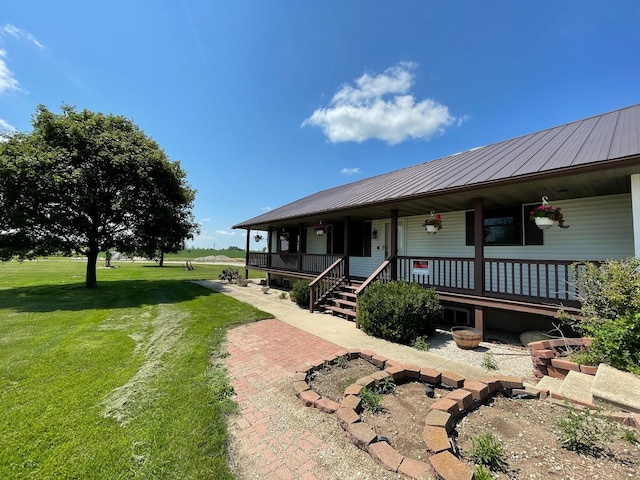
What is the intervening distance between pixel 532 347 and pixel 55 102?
796 inches

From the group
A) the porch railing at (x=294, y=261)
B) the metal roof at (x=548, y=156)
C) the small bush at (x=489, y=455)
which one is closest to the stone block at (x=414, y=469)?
the small bush at (x=489, y=455)

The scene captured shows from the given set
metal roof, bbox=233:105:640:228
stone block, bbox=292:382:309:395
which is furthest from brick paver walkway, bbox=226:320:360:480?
metal roof, bbox=233:105:640:228

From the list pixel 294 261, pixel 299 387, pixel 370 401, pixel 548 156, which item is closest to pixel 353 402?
pixel 370 401

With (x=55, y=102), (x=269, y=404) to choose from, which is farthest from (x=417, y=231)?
(x=55, y=102)

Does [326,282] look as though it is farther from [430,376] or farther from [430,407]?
[430,407]

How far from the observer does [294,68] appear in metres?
12.7

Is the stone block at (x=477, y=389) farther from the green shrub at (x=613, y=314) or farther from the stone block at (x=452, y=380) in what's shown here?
the green shrub at (x=613, y=314)

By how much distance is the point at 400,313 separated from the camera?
19.2 feet

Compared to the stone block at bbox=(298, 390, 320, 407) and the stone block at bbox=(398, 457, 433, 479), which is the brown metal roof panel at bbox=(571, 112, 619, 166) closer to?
the stone block at bbox=(398, 457, 433, 479)

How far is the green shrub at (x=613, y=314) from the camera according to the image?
11.4ft

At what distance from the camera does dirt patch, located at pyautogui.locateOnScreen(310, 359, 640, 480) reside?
2.22m

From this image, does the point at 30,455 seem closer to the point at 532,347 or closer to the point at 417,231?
the point at 532,347

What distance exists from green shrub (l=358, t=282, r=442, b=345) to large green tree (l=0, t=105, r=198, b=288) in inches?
485

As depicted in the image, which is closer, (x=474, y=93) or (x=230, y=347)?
(x=230, y=347)
